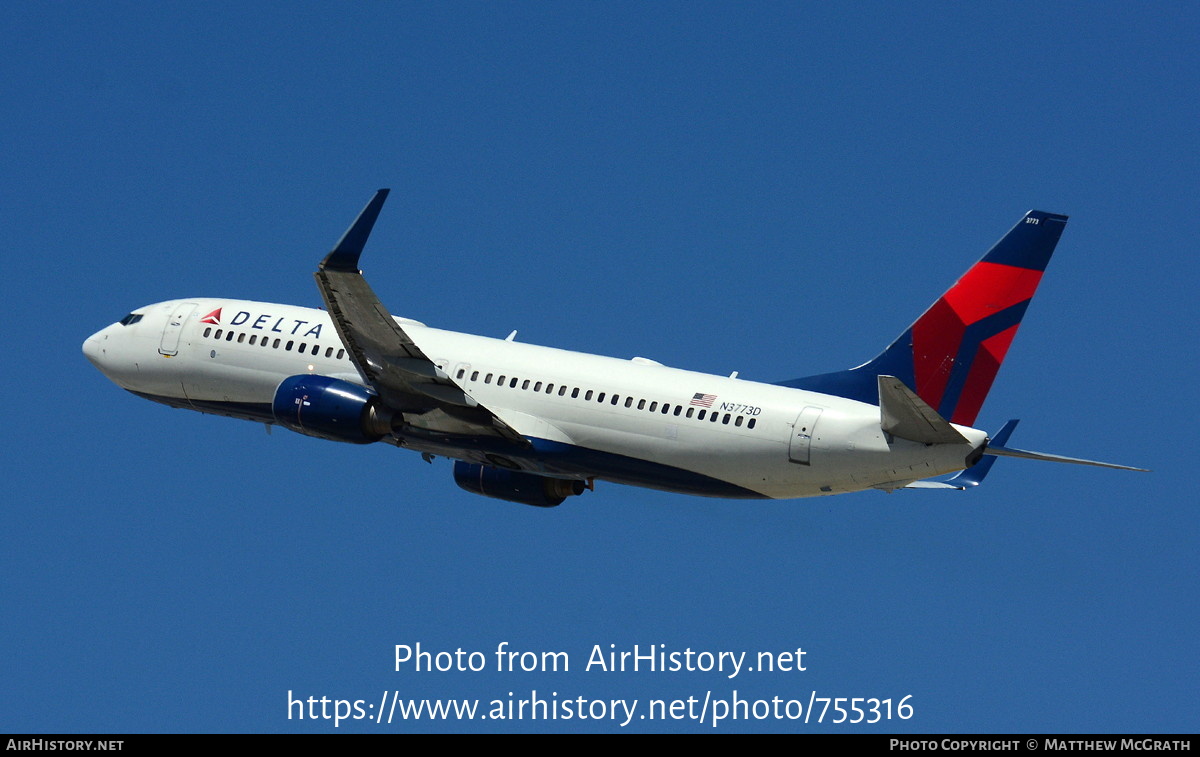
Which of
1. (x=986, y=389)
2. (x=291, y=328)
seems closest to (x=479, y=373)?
(x=291, y=328)

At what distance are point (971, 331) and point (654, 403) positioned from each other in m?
8.01

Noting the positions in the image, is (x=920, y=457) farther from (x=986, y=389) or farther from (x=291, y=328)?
(x=291, y=328)

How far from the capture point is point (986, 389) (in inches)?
1703

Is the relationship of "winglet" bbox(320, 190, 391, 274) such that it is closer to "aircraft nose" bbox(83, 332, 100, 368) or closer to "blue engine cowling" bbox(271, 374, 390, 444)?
"blue engine cowling" bbox(271, 374, 390, 444)

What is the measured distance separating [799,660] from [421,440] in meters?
11.3

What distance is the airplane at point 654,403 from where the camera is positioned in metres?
41.6

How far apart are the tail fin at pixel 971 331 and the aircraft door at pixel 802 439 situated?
80.1 inches

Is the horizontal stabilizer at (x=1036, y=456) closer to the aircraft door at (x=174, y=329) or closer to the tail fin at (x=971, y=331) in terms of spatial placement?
the tail fin at (x=971, y=331)

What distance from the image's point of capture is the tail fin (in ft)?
142

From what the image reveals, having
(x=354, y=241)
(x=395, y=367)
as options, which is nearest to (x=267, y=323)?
(x=395, y=367)

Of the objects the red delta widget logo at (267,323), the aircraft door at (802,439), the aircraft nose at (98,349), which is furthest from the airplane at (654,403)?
the aircraft nose at (98,349)

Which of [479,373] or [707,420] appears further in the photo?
[479,373]

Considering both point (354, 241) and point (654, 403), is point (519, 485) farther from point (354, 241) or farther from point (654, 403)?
point (354, 241)

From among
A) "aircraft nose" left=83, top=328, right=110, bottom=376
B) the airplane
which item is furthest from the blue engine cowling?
"aircraft nose" left=83, top=328, right=110, bottom=376
